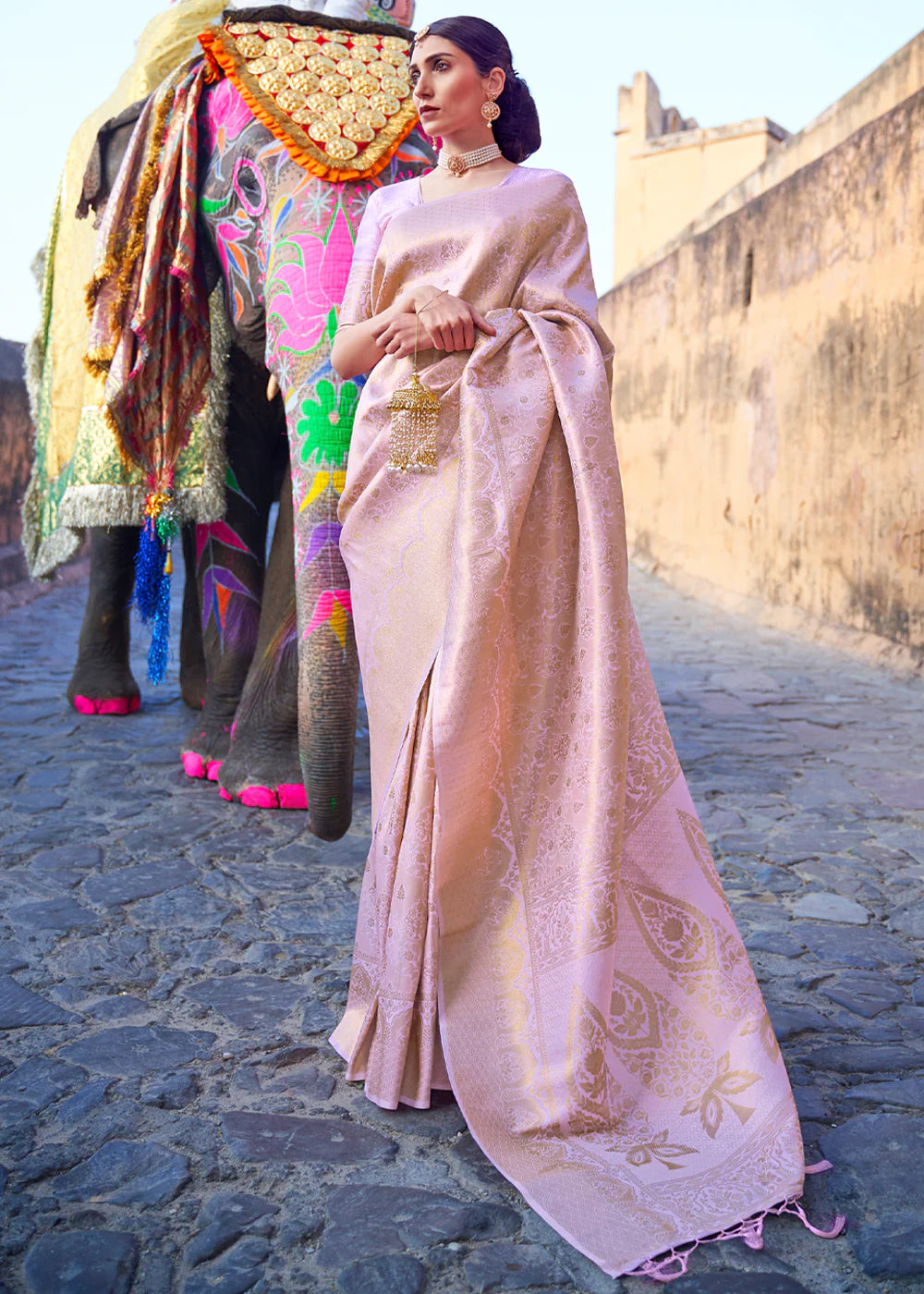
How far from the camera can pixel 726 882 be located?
301 centimetres

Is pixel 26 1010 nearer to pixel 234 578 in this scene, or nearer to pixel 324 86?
pixel 234 578

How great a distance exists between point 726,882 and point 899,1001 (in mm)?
716

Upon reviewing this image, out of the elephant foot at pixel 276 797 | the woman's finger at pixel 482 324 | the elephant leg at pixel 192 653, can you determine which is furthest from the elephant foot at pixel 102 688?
the woman's finger at pixel 482 324

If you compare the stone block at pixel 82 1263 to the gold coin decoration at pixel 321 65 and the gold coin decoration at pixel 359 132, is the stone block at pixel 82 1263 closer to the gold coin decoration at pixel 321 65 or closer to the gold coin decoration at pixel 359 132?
the gold coin decoration at pixel 359 132

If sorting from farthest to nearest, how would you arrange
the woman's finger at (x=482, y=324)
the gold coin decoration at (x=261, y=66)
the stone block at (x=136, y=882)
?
the gold coin decoration at (x=261, y=66), the stone block at (x=136, y=882), the woman's finger at (x=482, y=324)

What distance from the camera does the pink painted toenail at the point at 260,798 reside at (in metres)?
3.52

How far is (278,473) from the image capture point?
13.4 ft

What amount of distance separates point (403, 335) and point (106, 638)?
3233 mm

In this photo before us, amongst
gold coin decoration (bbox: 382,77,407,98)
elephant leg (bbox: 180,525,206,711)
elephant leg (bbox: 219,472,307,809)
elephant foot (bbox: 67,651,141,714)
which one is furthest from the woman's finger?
elephant foot (bbox: 67,651,141,714)

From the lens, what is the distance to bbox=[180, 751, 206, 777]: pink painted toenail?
3900mm

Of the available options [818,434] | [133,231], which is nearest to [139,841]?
[133,231]

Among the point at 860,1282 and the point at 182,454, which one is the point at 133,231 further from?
the point at 860,1282

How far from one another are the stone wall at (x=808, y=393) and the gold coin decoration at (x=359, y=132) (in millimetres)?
4024

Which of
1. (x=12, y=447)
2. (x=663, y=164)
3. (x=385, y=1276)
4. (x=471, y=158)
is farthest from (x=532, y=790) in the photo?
(x=663, y=164)
